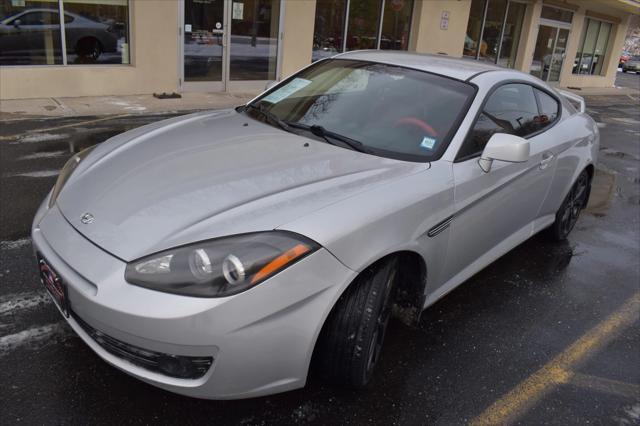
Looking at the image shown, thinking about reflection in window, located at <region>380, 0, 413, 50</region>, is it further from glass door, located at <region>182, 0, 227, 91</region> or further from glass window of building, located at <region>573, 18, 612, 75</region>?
glass window of building, located at <region>573, 18, 612, 75</region>

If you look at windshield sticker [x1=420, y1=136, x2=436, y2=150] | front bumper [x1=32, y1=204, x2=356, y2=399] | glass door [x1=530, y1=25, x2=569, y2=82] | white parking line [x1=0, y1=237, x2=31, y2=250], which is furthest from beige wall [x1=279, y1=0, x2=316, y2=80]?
glass door [x1=530, y1=25, x2=569, y2=82]

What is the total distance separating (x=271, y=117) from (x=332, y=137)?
0.60m

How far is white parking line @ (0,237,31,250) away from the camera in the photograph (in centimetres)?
378

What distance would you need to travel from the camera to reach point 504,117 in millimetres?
3561

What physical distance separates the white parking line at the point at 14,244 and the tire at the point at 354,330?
254cm

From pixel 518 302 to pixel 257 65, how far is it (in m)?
9.64

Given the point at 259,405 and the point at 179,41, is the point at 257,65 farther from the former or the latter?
the point at 259,405

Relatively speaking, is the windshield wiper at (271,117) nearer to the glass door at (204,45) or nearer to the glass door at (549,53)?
the glass door at (204,45)

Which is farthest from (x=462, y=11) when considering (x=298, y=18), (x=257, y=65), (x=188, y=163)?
(x=188, y=163)

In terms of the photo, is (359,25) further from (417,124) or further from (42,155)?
(417,124)

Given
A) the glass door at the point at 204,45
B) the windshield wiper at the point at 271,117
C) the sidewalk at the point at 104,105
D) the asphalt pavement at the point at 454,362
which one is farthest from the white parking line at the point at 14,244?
the glass door at the point at 204,45

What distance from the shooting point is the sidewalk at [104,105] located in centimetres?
850

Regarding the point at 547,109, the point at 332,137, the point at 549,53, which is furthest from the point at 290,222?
the point at 549,53

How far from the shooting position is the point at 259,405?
2500mm
